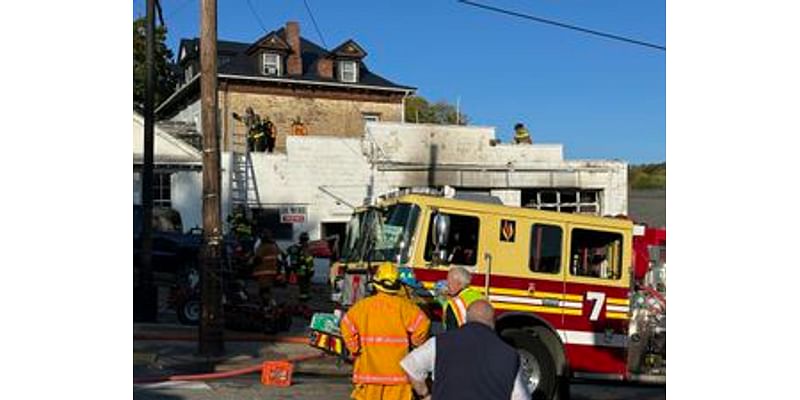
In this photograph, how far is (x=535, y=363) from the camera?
10484mm

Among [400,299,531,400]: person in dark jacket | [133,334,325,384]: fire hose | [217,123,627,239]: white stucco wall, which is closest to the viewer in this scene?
[400,299,531,400]: person in dark jacket

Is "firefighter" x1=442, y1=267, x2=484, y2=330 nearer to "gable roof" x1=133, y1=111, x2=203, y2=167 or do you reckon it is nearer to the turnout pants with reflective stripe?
the turnout pants with reflective stripe

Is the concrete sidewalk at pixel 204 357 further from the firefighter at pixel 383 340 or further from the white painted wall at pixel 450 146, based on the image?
the white painted wall at pixel 450 146

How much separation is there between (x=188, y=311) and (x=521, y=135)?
16.4 meters

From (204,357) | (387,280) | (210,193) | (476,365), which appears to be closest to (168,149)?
(210,193)

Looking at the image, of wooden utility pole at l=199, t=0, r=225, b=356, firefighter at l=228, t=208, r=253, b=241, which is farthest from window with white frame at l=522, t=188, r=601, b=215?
wooden utility pole at l=199, t=0, r=225, b=356

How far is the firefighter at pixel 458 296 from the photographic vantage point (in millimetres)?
7840

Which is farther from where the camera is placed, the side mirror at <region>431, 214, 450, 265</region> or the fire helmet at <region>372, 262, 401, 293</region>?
the side mirror at <region>431, 214, 450, 265</region>

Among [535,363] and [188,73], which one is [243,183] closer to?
[535,363]

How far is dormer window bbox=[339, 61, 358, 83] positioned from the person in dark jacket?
120ft

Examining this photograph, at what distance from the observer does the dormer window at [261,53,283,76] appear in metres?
40.5
